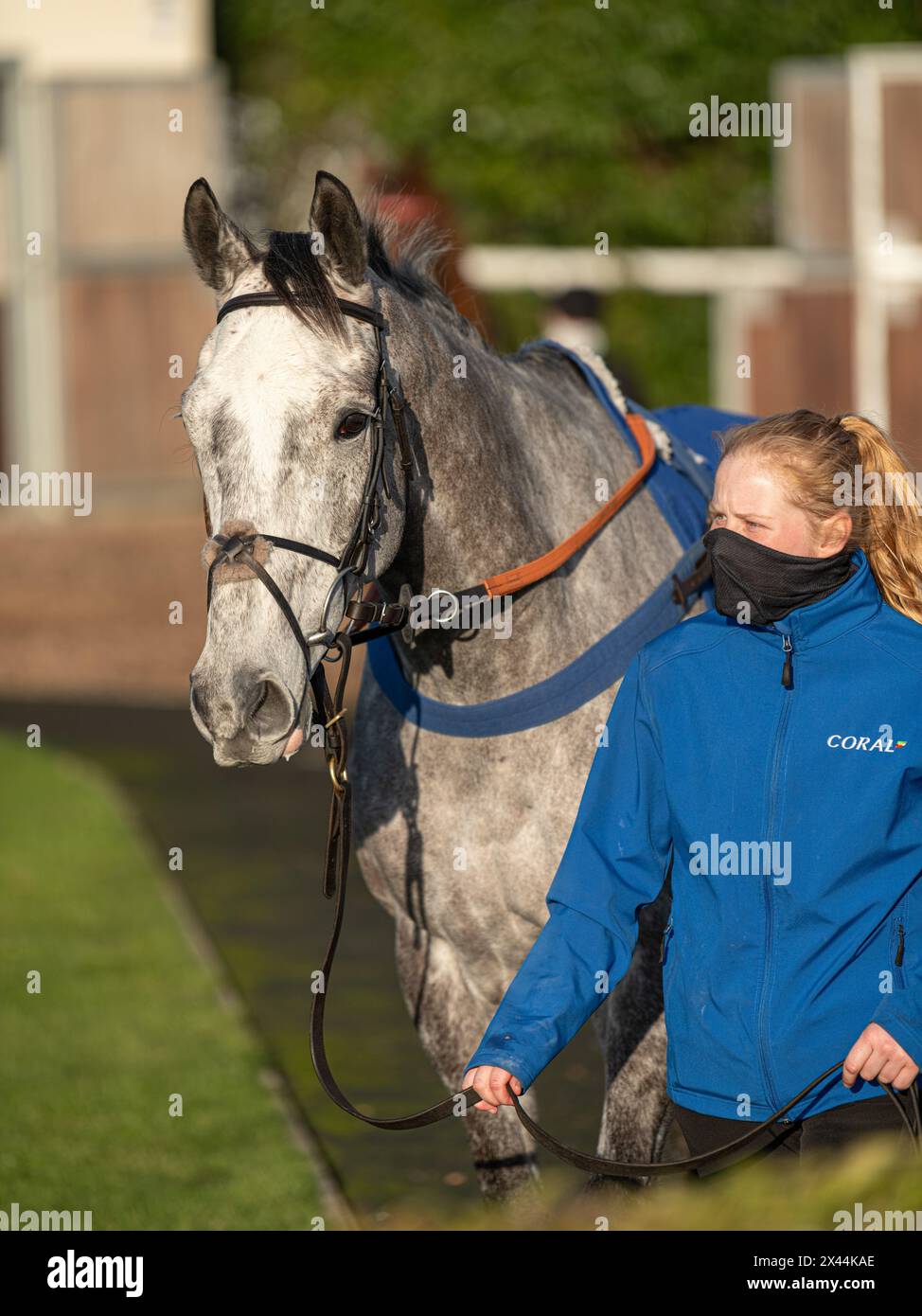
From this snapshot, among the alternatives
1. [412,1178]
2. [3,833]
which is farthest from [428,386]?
[3,833]

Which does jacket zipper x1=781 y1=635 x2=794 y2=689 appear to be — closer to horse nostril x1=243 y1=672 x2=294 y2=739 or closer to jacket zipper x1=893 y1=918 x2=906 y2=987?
jacket zipper x1=893 y1=918 x2=906 y2=987

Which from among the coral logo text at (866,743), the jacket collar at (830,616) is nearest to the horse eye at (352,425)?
the jacket collar at (830,616)

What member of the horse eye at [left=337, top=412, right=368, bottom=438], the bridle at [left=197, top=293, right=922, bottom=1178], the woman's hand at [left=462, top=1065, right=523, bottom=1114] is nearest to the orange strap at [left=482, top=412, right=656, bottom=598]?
the bridle at [left=197, top=293, right=922, bottom=1178]

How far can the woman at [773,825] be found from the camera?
2.74m

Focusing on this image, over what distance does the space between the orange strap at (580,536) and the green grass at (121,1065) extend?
1.89m

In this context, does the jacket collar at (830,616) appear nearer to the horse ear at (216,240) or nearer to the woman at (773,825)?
the woman at (773,825)

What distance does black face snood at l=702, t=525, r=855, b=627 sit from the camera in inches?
110

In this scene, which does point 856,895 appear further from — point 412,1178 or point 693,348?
point 693,348

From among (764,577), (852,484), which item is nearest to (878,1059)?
(764,577)

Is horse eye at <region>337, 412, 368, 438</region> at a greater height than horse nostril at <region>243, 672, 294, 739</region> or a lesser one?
greater

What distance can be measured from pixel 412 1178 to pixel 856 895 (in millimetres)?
2440

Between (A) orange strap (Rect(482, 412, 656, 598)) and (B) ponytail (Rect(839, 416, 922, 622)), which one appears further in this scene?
(A) orange strap (Rect(482, 412, 656, 598))

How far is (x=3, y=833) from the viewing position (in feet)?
28.5
